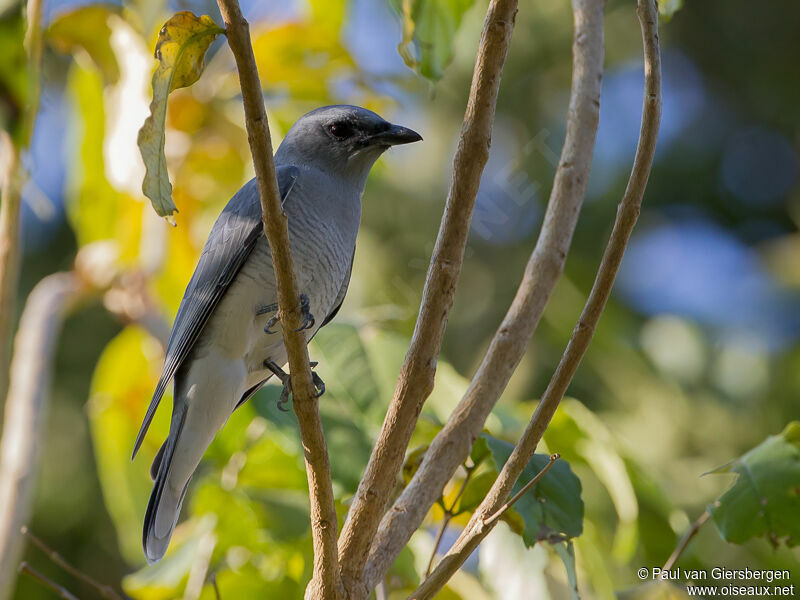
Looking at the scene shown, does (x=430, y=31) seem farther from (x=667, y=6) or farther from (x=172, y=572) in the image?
(x=172, y=572)

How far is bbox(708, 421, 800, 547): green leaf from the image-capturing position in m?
1.77

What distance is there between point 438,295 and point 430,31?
0.79 metres

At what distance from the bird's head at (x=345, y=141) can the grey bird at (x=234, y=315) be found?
0.31ft

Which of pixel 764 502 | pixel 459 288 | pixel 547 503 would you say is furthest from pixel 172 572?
pixel 459 288

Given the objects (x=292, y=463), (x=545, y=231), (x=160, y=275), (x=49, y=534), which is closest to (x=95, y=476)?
(x=49, y=534)

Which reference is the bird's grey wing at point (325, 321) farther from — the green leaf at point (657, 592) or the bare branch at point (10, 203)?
the green leaf at point (657, 592)

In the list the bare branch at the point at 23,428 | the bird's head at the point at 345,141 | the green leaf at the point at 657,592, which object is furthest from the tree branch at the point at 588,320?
the bird's head at the point at 345,141

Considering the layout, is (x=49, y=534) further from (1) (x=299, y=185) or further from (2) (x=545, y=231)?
(2) (x=545, y=231)

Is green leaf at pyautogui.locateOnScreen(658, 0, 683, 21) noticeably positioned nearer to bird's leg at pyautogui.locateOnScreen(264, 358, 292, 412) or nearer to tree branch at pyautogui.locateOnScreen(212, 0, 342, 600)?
tree branch at pyautogui.locateOnScreen(212, 0, 342, 600)

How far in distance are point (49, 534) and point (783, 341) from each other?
6.68 metres

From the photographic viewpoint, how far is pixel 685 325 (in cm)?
484

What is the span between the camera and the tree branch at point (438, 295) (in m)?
1.54

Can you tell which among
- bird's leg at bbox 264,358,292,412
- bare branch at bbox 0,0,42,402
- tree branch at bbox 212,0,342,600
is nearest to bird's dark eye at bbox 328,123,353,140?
bird's leg at bbox 264,358,292,412

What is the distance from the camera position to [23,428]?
2.26 metres
